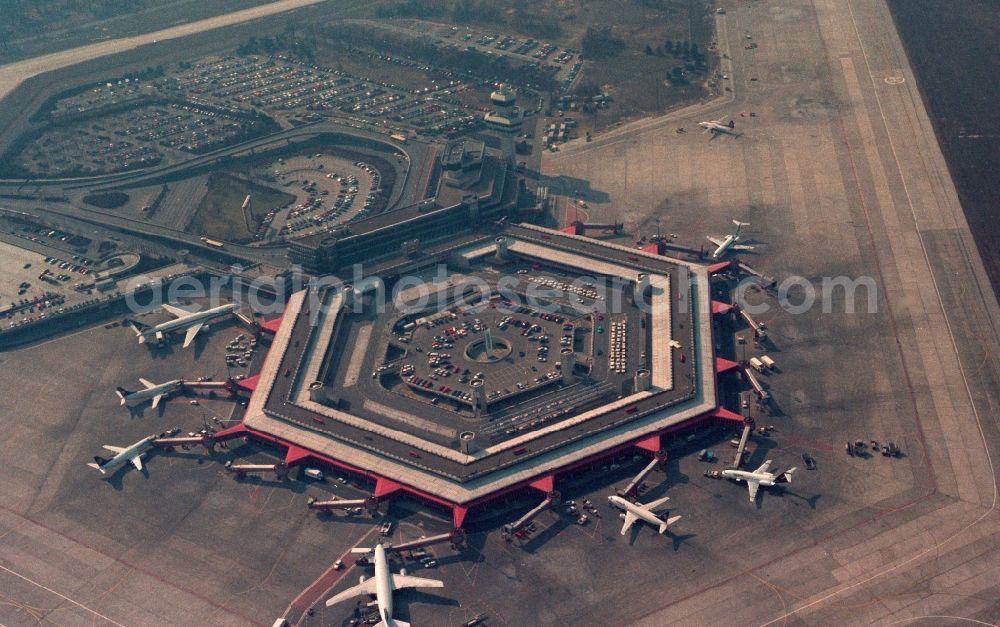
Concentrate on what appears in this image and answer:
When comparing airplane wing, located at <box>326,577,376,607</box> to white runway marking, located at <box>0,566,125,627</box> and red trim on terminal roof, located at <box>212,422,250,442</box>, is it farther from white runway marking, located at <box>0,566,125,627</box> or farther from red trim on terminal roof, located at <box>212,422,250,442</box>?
red trim on terminal roof, located at <box>212,422,250,442</box>

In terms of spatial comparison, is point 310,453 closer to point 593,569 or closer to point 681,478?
point 593,569

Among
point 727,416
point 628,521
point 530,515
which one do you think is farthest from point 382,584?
point 727,416

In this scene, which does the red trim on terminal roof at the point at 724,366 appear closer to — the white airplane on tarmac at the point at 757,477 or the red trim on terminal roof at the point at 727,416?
the red trim on terminal roof at the point at 727,416

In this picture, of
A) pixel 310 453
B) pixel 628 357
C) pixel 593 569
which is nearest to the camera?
pixel 593 569

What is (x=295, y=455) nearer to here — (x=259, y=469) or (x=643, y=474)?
(x=259, y=469)

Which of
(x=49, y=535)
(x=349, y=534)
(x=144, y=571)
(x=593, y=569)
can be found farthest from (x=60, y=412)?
(x=593, y=569)

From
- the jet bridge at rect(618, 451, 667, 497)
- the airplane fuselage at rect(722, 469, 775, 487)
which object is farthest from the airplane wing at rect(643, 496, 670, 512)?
the airplane fuselage at rect(722, 469, 775, 487)
